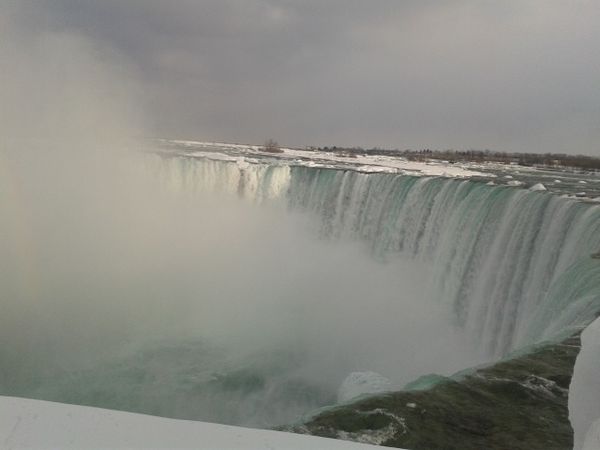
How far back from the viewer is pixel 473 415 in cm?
355

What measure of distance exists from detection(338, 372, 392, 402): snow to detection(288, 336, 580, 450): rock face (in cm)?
171

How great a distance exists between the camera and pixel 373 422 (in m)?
3.37

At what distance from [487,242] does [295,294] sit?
6.55m

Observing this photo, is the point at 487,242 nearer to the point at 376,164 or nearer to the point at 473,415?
the point at 473,415

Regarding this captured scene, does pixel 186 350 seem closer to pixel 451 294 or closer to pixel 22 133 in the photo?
pixel 451 294

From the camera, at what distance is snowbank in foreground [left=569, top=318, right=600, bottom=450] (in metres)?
1.36

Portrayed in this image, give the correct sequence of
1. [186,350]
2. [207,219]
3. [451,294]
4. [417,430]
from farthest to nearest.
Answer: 1. [207,219]
2. [451,294]
3. [186,350]
4. [417,430]

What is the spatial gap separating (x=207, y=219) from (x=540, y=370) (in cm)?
1859

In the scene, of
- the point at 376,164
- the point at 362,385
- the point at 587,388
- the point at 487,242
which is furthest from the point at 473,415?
the point at 376,164

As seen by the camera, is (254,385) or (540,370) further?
(254,385)

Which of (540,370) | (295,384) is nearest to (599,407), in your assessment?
(540,370)

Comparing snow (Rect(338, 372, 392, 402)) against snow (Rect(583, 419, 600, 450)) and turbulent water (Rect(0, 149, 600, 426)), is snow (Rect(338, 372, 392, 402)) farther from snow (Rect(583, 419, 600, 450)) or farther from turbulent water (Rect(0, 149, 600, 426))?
snow (Rect(583, 419, 600, 450))

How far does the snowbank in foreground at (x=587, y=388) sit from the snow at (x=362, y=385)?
4.39 meters

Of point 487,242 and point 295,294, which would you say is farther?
point 295,294
